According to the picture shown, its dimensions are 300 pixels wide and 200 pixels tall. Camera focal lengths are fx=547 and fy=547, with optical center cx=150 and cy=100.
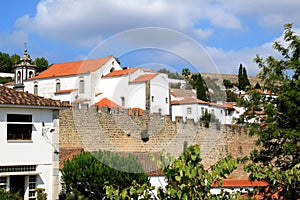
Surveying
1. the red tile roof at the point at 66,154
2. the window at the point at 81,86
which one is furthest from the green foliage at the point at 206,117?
the red tile roof at the point at 66,154

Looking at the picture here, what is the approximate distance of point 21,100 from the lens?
16281mm

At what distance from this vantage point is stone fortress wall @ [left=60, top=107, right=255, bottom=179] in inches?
273

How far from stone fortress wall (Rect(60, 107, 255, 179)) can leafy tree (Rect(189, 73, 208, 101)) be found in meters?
0.37

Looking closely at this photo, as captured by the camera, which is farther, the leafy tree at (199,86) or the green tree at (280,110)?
the green tree at (280,110)

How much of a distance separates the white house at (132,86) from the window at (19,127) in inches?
392

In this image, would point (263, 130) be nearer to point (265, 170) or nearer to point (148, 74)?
point (265, 170)

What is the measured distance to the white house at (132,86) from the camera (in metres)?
6.36

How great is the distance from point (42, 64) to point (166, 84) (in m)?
66.1

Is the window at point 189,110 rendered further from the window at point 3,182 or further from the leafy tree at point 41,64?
the leafy tree at point 41,64

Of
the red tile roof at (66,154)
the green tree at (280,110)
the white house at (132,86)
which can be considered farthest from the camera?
the red tile roof at (66,154)

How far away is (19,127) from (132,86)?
1062cm

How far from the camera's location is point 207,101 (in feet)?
20.6

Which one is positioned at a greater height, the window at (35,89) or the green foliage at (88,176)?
the window at (35,89)

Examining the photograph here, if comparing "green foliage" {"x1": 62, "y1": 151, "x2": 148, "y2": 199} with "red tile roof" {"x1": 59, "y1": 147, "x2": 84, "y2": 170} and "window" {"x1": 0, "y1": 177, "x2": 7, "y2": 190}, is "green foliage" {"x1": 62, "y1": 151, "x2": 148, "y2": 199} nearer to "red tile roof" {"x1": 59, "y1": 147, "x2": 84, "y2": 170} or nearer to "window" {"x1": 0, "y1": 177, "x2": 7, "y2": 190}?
"red tile roof" {"x1": 59, "y1": 147, "x2": 84, "y2": 170}
